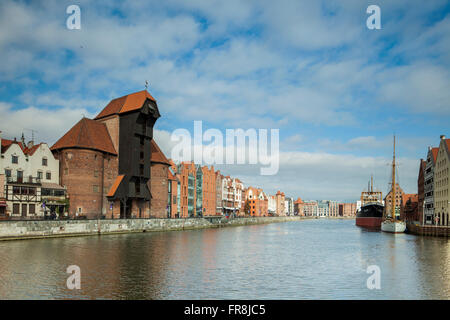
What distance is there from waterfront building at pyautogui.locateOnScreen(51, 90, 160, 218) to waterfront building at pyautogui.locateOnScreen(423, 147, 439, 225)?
5864 centimetres

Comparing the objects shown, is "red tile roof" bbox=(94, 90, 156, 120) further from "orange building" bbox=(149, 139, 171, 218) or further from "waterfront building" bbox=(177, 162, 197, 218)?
"waterfront building" bbox=(177, 162, 197, 218)

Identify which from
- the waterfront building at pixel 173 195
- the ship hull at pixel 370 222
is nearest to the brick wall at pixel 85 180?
the waterfront building at pixel 173 195

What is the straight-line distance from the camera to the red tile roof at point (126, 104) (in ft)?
234

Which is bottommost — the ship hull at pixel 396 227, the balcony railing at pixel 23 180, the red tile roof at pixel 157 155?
the ship hull at pixel 396 227

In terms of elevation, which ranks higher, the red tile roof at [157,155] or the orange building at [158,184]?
the red tile roof at [157,155]

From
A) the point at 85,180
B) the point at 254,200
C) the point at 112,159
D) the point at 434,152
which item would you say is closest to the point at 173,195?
the point at 112,159

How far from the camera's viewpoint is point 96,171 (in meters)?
66.2

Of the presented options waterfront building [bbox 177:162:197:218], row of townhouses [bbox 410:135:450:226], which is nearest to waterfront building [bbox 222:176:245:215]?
waterfront building [bbox 177:162:197:218]

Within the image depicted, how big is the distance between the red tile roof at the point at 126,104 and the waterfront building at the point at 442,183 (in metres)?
56.8

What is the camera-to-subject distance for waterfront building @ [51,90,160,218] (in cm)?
6359

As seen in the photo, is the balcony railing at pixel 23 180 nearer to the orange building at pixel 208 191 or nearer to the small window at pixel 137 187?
the small window at pixel 137 187

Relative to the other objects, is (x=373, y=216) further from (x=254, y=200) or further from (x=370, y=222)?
(x=254, y=200)

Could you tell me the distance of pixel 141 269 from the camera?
2783cm
